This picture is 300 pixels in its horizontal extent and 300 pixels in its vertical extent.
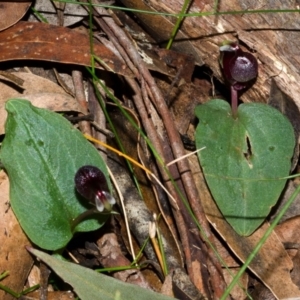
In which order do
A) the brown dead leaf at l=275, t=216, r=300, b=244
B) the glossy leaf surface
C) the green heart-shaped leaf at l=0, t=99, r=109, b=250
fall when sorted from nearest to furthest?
Answer: the glossy leaf surface → the green heart-shaped leaf at l=0, t=99, r=109, b=250 → the brown dead leaf at l=275, t=216, r=300, b=244

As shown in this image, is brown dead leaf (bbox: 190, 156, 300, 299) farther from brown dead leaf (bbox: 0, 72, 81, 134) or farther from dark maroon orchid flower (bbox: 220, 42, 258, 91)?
brown dead leaf (bbox: 0, 72, 81, 134)

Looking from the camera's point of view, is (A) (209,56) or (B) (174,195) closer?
(B) (174,195)

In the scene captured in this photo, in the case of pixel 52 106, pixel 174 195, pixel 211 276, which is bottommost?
pixel 211 276

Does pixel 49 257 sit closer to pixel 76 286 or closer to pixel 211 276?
pixel 76 286

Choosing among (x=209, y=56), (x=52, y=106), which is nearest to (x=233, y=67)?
(x=209, y=56)

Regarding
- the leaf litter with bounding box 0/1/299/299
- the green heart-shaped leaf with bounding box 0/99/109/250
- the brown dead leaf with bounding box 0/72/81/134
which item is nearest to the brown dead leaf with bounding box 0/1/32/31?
the leaf litter with bounding box 0/1/299/299

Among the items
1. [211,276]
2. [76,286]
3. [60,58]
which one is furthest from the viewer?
[60,58]
